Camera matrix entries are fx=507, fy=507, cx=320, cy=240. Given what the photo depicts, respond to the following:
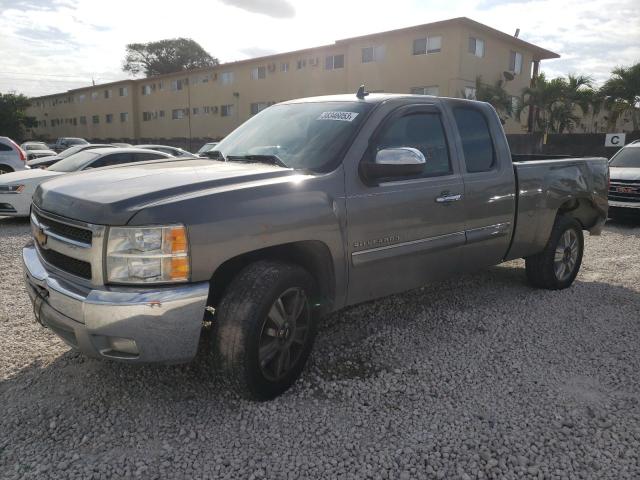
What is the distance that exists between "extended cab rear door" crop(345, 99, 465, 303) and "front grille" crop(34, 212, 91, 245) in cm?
150

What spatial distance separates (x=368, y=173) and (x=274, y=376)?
139cm

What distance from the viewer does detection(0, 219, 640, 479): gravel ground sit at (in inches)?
97.2

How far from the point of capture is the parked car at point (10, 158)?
12.2m

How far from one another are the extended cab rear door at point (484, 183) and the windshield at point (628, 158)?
8.08m

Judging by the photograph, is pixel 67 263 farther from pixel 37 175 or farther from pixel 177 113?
pixel 177 113

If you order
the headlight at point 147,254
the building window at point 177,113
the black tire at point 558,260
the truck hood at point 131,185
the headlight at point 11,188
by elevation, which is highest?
the building window at point 177,113

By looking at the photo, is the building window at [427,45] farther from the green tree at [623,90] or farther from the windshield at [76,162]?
the windshield at [76,162]

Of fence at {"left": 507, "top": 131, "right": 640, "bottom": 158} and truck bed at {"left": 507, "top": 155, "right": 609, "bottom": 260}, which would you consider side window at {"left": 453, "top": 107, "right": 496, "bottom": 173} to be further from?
fence at {"left": 507, "top": 131, "right": 640, "bottom": 158}

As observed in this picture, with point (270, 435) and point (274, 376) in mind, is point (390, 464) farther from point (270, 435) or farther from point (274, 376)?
point (274, 376)

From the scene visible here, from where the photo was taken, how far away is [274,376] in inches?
118

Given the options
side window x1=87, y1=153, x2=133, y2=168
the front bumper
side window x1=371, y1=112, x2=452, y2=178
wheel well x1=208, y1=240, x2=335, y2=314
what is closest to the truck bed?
side window x1=371, y1=112, x2=452, y2=178

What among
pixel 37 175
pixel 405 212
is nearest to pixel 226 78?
pixel 37 175

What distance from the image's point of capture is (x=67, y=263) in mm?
2758

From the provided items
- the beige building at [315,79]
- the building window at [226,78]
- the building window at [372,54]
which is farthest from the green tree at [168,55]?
the building window at [372,54]
